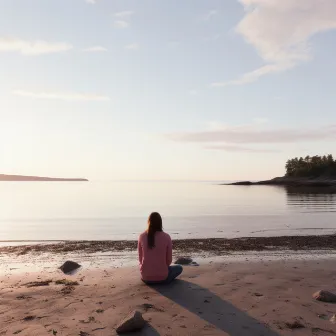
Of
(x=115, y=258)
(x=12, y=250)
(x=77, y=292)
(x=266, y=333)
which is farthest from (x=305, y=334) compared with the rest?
(x=12, y=250)

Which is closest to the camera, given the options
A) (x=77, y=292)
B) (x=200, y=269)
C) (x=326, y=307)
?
(x=326, y=307)

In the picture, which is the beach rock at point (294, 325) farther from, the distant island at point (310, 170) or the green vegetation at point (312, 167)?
the green vegetation at point (312, 167)

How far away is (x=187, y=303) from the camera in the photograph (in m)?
8.03

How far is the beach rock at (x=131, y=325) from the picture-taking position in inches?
252

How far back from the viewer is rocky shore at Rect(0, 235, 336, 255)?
15688mm

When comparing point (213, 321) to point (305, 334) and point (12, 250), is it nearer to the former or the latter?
point (305, 334)

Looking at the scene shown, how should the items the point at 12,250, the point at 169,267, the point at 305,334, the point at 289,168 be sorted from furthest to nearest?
the point at 289,168, the point at 12,250, the point at 169,267, the point at 305,334

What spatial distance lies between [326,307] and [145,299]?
12.8 ft

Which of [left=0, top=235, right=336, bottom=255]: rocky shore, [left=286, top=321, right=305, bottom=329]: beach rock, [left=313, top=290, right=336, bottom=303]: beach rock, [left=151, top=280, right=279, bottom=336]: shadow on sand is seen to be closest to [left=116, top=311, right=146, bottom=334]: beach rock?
[left=151, top=280, right=279, bottom=336]: shadow on sand

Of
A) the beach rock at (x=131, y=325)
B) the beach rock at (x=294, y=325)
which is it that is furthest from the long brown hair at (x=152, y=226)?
the beach rock at (x=294, y=325)

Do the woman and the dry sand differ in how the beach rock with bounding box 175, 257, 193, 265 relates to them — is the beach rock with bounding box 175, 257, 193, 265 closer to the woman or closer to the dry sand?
the dry sand

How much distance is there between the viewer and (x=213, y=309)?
761 centimetres

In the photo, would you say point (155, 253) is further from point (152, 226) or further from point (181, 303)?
point (181, 303)

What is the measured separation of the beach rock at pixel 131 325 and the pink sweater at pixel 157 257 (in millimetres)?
2771
